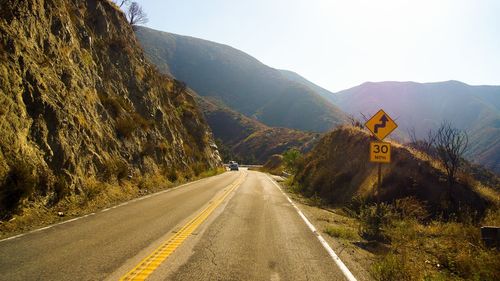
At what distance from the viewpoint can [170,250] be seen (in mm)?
8062

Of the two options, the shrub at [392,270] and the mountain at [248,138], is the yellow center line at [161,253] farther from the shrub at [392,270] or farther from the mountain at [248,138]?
the mountain at [248,138]

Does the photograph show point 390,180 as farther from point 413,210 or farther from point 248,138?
point 248,138

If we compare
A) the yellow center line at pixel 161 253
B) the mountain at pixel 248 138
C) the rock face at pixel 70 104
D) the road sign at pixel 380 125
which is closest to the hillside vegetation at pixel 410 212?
the road sign at pixel 380 125

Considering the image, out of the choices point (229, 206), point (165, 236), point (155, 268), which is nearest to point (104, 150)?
point (229, 206)

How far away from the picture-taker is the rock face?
41.1 feet

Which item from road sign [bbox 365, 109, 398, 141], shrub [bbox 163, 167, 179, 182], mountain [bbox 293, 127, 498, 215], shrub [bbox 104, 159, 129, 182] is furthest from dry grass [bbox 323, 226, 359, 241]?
shrub [bbox 163, 167, 179, 182]

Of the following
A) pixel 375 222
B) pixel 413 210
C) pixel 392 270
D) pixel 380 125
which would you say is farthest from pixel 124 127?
pixel 392 270

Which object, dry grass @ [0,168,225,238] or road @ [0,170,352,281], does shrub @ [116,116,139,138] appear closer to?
dry grass @ [0,168,225,238]

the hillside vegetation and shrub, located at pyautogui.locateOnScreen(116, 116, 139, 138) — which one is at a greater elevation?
shrub, located at pyautogui.locateOnScreen(116, 116, 139, 138)

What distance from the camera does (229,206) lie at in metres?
16.2

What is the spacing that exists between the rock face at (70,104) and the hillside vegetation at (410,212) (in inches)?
365

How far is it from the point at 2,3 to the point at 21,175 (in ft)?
26.9

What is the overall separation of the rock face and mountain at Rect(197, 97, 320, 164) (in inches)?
3237

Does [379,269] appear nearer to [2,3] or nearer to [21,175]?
[21,175]
